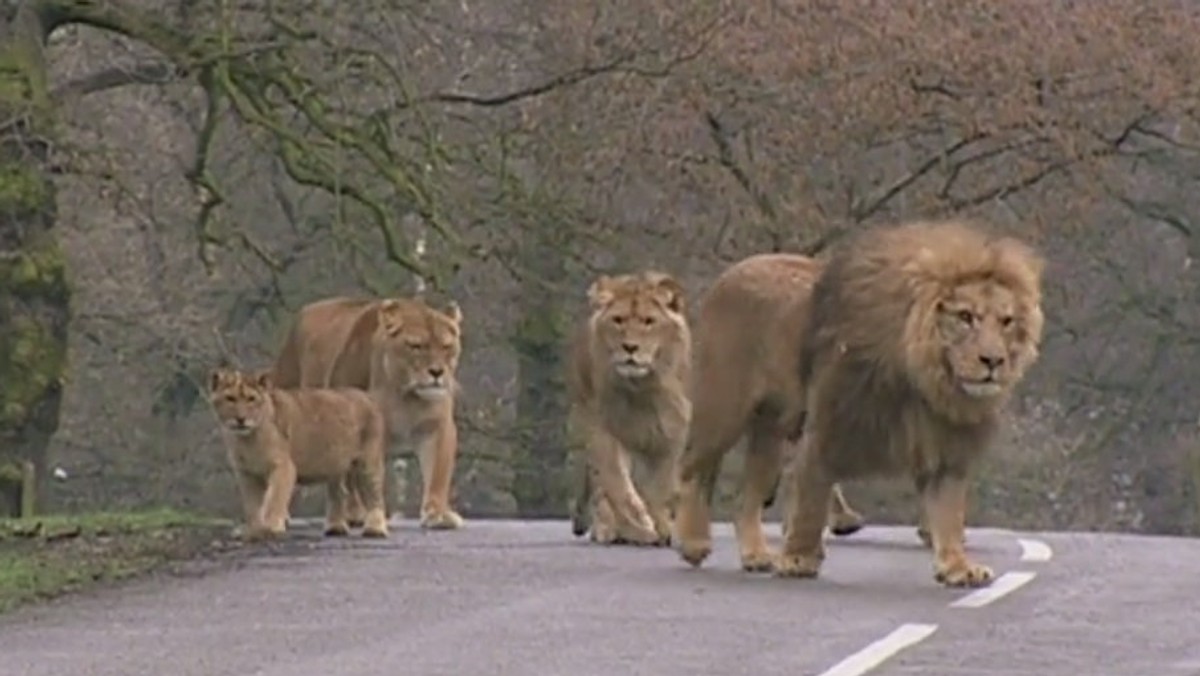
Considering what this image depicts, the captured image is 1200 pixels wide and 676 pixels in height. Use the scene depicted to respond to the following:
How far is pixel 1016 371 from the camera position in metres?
13.7

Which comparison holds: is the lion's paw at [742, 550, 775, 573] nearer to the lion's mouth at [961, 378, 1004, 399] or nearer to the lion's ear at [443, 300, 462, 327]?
the lion's mouth at [961, 378, 1004, 399]

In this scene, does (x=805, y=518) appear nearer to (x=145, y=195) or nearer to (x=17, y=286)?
(x=17, y=286)

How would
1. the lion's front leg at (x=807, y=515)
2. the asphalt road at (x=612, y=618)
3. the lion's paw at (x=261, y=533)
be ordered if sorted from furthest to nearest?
the lion's paw at (x=261, y=533) < the lion's front leg at (x=807, y=515) < the asphalt road at (x=612, y=618)

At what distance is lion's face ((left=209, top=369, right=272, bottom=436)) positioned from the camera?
18.1 m

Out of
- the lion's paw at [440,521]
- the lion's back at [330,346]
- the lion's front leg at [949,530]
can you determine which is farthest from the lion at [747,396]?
the lion's back at [330,346]

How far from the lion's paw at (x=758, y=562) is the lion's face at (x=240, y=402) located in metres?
4.16

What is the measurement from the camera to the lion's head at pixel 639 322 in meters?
16.2

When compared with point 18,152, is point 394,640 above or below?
below

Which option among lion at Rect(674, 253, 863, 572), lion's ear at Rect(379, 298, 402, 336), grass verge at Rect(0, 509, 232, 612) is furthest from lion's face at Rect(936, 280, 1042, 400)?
lion's ear at Rect(379, 298, 402, 336)

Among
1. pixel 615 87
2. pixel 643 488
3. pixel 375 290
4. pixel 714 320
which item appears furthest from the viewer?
pixel 615 87

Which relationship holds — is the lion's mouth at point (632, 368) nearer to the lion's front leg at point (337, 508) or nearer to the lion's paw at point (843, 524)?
the lion's paw at point (843, 524)

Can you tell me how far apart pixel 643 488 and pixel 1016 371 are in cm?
407

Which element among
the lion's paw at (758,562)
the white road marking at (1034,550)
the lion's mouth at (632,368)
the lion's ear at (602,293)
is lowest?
the white road marking at (1034,550)

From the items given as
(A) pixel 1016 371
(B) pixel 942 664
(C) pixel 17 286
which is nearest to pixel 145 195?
(C) pixel 17 286
